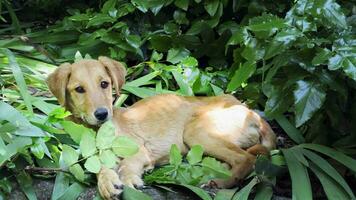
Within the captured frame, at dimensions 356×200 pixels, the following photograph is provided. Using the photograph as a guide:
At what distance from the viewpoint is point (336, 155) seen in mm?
4641

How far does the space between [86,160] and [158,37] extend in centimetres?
253

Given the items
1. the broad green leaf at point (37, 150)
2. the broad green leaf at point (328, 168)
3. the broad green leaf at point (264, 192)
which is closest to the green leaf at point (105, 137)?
the broad green leaf at point (37, 150)

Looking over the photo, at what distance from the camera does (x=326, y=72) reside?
168 inches

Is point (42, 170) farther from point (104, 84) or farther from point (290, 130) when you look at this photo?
point (290, 130)

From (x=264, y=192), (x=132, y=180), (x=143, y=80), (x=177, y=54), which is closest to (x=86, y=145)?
(x=132, y=180)

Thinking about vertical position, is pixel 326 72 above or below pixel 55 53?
above

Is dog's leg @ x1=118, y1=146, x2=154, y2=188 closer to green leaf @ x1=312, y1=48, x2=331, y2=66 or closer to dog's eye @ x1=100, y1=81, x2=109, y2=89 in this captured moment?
dog's eye @ x1=100, y1=81, x2=109, y2=89

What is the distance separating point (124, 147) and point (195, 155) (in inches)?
20.1

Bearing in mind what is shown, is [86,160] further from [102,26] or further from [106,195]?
[102,26]

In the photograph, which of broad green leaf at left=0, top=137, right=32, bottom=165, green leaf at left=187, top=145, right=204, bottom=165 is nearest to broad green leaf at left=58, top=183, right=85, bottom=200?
broad green leaf at left=0, top=137, right=32, bottom=165

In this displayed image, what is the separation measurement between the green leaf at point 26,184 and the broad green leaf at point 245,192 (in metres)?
1.34

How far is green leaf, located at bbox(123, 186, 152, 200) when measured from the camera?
4.28 m

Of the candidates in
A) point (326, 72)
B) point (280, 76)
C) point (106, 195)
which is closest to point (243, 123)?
point (280, 76)

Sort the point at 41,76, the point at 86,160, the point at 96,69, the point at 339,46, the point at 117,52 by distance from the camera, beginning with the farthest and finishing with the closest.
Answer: the point at 117,52
the point at 41,76
the point at 96,69
the point at 86,160
the point at 339,46
